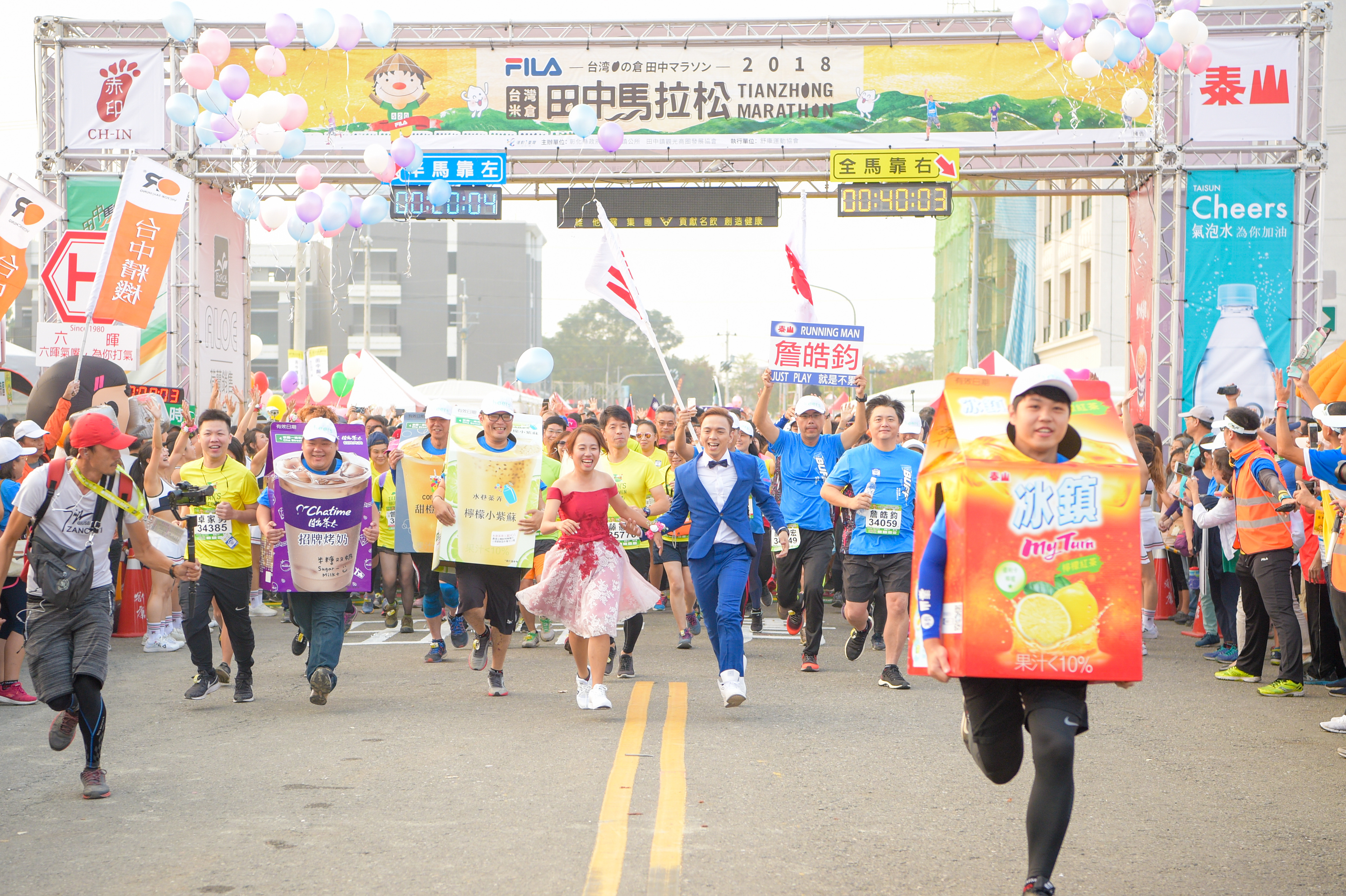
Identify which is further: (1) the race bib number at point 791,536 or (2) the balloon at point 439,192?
(2) the balloon at point 439,192

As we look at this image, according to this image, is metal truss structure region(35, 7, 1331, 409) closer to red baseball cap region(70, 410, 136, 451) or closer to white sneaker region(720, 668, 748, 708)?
white sneaker region(720, 668, 748, 708)

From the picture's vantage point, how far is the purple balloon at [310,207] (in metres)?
17.6

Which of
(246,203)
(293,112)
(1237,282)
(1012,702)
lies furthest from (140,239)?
(1237,282)

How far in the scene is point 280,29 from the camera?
1728 centimetres

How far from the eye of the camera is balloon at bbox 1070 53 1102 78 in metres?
16.7

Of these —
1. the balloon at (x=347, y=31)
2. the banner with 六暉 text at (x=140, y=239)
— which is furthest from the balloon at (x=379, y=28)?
the banner with 六暉 text at (x=140, y=239)

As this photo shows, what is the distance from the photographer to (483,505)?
9398 millimetres

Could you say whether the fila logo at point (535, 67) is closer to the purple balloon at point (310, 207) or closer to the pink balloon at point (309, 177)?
the pink balloon at point (309, 177)

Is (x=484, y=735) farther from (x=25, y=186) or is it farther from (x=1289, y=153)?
(x=1289, y=153)

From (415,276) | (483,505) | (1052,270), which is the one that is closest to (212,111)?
(483,505)

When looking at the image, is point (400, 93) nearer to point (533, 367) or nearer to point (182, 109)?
point (182, 109)

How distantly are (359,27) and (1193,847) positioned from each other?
1473cm

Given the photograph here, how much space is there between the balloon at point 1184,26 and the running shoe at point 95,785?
14031 mm

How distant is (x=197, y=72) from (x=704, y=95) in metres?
7.14
